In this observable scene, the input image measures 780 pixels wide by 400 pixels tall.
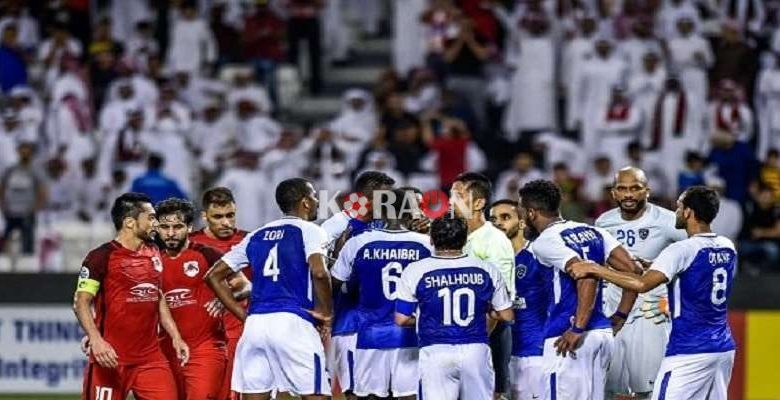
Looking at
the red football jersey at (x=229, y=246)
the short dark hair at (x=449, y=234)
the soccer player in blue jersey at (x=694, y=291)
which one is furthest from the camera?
the red football jersey at (x=229, y=246)

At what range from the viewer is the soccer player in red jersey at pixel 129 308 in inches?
510

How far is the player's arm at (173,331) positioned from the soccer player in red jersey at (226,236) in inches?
24.3

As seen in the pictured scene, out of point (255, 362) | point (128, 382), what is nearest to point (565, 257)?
point (255, 362)

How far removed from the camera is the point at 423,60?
26.5m

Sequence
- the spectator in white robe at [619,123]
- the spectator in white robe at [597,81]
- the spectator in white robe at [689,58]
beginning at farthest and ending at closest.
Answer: the spectator in white robe at [689,58] < the spectator in white robe at [597,81] < the spectator in white robe at [619,123]

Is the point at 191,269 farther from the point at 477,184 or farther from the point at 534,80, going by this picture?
the point at 534,80

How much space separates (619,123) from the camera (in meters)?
24.2

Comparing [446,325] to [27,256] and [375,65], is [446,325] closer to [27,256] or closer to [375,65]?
[27,256]

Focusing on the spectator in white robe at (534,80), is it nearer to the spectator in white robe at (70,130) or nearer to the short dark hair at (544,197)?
the spectator in white robe at (70,130)

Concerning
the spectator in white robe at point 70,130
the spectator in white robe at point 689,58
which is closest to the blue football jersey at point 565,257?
the spectator in white robe at point 689,58

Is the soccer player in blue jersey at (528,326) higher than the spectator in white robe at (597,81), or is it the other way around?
the spectator in white robe at (597,81)

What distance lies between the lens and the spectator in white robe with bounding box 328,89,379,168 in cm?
2483

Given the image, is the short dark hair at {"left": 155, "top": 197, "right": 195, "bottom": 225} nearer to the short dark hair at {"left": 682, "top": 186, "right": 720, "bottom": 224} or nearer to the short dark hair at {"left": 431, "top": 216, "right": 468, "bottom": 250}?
the short dark hair at {"left": 431, "top": 216, "right": 468, "bottom": 250}

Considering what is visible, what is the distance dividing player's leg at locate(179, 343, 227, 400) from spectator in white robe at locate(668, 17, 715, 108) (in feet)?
40.5
